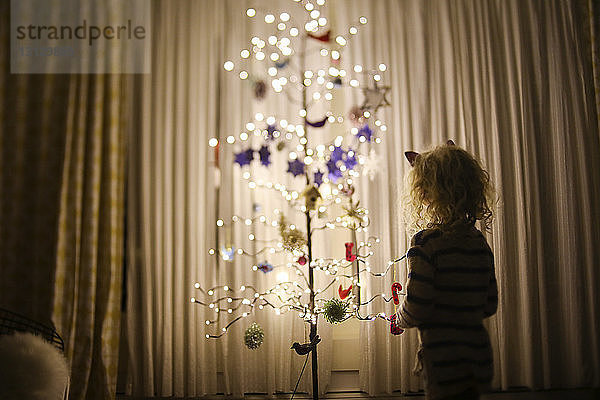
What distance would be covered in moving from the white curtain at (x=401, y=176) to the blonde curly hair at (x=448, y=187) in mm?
1135

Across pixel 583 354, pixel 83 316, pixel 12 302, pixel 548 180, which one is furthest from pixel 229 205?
pixel 583 354

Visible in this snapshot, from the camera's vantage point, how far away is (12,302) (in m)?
2.87

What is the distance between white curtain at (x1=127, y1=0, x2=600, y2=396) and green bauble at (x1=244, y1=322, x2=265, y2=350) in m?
0.23

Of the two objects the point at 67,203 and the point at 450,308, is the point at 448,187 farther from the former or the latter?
the point at 67,203

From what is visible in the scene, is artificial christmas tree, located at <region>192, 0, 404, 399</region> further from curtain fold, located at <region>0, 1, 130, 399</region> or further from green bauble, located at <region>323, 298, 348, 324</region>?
curtain fold, located at <region>0, 1, 130, 399</region>

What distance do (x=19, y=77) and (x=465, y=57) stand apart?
8.23 ft

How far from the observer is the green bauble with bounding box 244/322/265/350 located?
8.68 feet

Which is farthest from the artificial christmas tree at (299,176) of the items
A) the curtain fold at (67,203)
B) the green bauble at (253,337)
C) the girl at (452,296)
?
the girl at (452,296)

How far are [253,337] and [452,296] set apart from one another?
4.15ft

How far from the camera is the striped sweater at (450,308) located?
165 cm

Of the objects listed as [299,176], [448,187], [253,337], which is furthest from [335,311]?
[448,187]

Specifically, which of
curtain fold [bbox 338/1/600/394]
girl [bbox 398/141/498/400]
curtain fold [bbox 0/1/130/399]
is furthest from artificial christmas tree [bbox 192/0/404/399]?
girl [bbox 398/141/498/400]

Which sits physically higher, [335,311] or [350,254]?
[350,254]

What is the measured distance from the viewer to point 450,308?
167 centimetres
